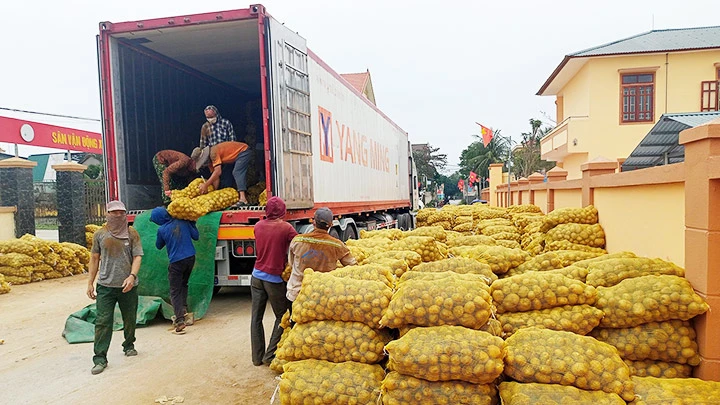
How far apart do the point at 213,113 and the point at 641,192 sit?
6013 millimetres

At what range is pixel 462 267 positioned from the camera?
388 cm

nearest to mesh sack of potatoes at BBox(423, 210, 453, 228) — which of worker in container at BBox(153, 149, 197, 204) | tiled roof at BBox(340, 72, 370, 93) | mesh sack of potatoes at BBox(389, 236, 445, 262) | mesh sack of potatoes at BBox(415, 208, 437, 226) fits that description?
mesh sack of potatoes at BBox(415, 208, 437, 226)

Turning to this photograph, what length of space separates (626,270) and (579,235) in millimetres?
1914

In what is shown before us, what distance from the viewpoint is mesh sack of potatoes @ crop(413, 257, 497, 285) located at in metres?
3.78

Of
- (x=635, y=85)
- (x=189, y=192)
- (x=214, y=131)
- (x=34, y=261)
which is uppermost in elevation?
(x=635, y=85)

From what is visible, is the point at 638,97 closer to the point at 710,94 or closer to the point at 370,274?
the point at 710,94

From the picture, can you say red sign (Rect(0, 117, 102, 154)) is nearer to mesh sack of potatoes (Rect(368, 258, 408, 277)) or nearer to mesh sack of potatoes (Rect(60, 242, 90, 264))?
mesh sack of potatoes (Rect(60, 242, 90, 264))

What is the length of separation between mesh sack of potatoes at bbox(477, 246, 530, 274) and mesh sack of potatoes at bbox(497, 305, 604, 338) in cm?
104

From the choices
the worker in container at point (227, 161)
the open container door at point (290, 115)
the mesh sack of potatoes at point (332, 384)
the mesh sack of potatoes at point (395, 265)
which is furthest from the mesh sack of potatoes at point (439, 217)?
the mesh sack of potatoes at point (332, 384)

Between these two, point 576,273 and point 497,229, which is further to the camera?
point 497,229

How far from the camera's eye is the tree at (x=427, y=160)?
5795 centimetres

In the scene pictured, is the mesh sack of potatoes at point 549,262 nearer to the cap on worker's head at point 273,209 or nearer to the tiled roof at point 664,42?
the cap on worker's head at point 273,209

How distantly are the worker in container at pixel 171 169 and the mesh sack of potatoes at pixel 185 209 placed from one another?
1.31 m

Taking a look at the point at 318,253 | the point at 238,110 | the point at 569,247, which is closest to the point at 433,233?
the point at 569,247
